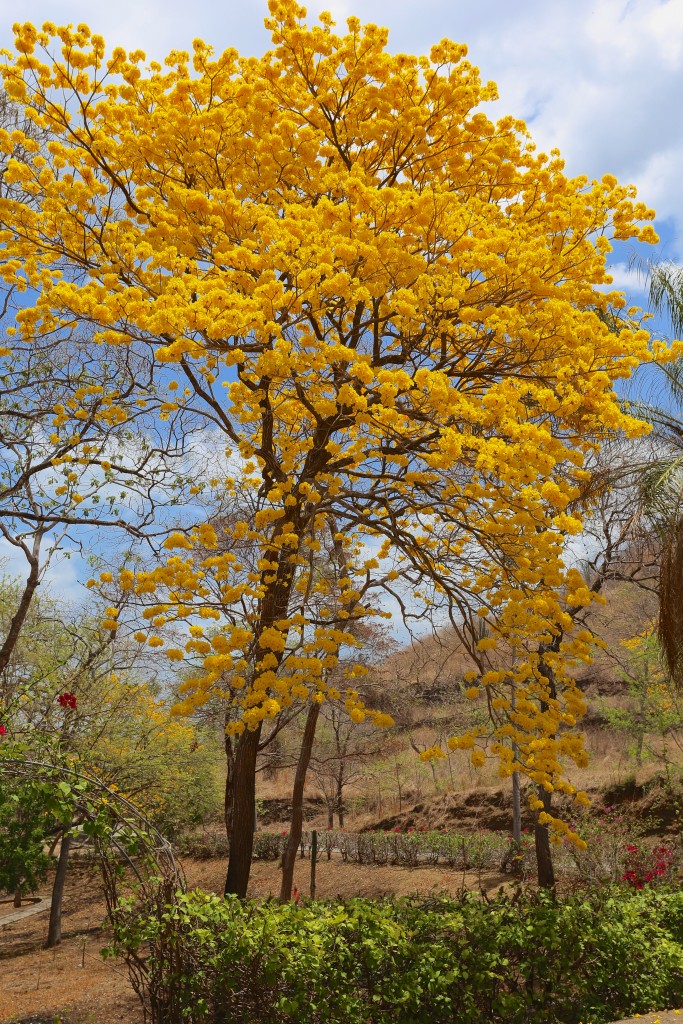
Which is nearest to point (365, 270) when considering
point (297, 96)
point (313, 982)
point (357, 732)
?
point (297, 96)

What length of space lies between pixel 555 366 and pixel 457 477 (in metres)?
1.39

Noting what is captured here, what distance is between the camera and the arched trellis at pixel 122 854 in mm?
4461

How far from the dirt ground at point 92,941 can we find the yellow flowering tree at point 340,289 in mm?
2289

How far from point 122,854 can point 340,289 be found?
4.11 m

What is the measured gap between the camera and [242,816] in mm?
7258

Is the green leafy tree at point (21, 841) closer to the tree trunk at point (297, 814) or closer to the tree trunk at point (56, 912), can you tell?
the tree trunk at point (56, 912)

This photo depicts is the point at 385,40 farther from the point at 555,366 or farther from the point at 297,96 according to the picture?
the point at 555,366

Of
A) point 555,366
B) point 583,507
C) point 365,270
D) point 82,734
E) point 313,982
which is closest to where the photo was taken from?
point 313,982

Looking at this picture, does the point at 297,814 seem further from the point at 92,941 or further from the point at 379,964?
the point at 379,964

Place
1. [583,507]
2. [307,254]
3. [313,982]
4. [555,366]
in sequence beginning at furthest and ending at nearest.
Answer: [583,507]
[555,366]
[307,254]
[313,982]

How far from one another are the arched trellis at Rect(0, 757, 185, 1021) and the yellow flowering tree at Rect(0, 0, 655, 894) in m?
1.16

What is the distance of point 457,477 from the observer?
7.35 metres

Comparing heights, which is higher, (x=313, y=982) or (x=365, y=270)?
(x=365, y=270)

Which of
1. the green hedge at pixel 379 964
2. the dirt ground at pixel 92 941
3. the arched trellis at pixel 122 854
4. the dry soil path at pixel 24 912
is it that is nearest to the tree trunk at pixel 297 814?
the dirt ground at pixel 92 941
